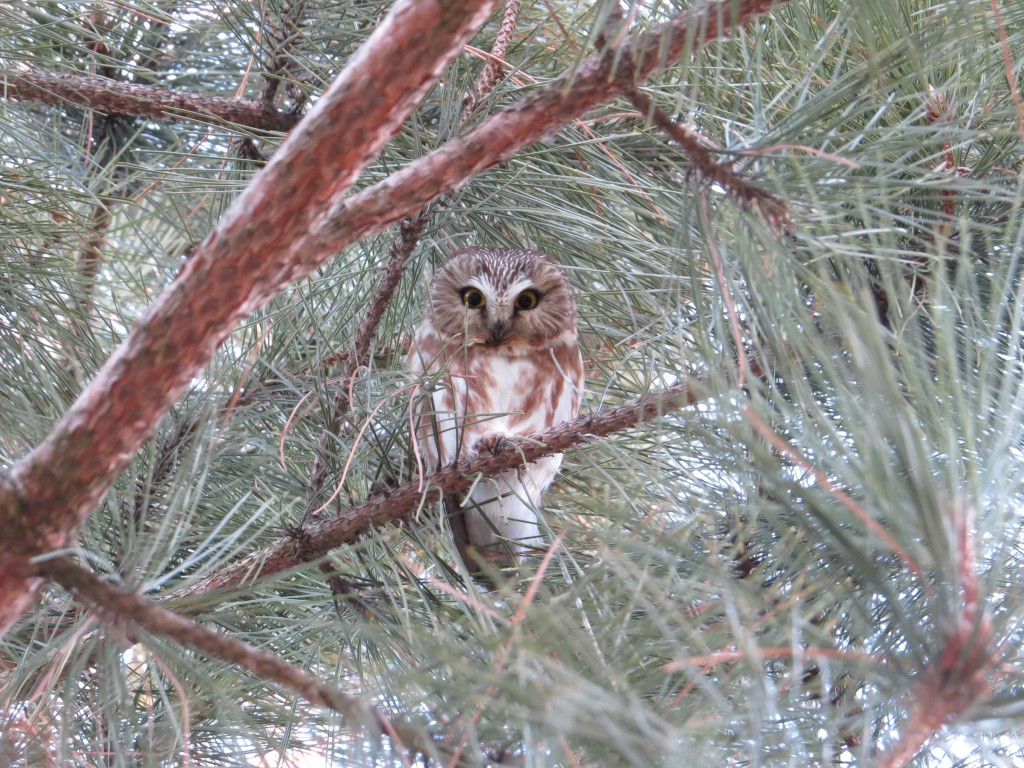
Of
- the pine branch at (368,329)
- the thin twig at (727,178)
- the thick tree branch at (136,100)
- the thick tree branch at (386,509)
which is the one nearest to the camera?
the thin twig at (727,178)

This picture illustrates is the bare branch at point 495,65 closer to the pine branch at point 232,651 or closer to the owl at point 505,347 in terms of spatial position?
the owl at point 505,347

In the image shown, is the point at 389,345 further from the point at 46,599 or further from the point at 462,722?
the point at 462,722

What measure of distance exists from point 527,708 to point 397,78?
0.54 m

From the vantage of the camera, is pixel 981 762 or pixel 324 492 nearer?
pixel 981 762

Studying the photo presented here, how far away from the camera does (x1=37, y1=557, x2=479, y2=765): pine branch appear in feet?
2.85

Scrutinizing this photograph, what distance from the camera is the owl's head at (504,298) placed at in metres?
2.48

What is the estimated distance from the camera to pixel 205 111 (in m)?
2.02

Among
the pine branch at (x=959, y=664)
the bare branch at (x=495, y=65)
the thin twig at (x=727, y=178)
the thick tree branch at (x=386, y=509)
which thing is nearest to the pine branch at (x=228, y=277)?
the thin twig at (x=727, y=178)

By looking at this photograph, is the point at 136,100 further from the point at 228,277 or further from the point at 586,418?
the point at 228,277

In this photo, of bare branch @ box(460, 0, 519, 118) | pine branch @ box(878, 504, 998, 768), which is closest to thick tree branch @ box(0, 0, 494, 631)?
pine branch @ box(878, 504, 998, 768)

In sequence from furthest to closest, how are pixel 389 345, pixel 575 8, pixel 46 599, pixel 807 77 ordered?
pixel 575 8 < pixel 389 345 < pixel 46 599 < pixel 807 77

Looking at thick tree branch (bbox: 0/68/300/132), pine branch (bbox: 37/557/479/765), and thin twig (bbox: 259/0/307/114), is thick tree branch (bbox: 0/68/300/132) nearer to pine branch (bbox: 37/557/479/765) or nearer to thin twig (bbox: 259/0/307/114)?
thin twig (bbox: 259/0/307/114)

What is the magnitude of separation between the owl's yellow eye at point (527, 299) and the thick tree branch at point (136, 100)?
2.35ft

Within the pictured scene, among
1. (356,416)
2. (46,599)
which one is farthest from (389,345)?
(46,599)
